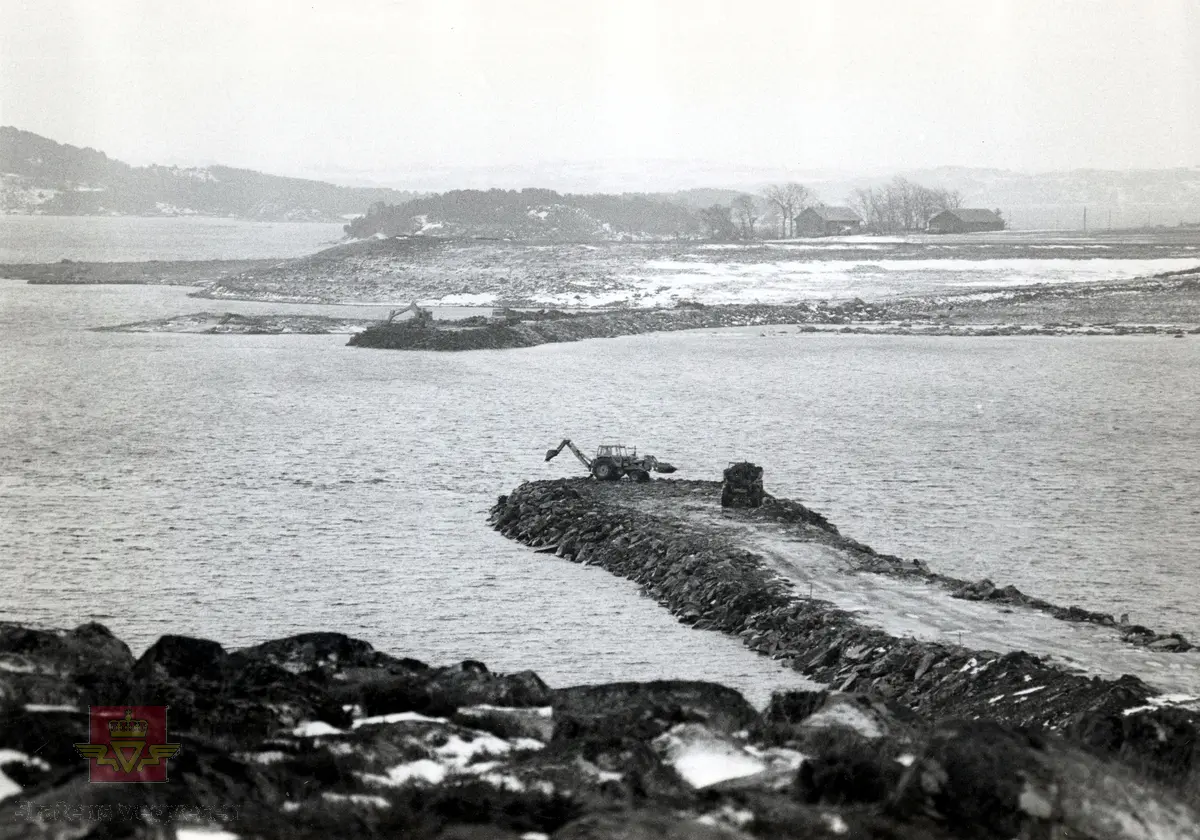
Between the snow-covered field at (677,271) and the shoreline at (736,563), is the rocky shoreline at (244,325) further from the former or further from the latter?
the shoreline at (736,563)

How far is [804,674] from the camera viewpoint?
46.0 feet

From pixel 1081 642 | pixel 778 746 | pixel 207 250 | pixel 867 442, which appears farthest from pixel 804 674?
pixel 207 250

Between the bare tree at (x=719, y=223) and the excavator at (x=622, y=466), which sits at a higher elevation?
the bare tree at (x=719, y=223)

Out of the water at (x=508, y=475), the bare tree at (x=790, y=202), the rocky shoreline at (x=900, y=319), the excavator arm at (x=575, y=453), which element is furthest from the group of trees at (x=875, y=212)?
the excavator arm at (x=575, y=453)

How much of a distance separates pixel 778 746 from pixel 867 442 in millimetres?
19518


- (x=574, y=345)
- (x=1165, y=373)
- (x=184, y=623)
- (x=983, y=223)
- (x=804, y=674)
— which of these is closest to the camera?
(x=804, y=674)

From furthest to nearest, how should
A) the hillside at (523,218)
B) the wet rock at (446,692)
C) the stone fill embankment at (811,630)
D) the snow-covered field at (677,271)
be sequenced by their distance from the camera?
1. the hillside at (523,218)
2. the snow-covered field at (677,271)
3. the stone fill embankment at (811,630)
4. the wet rock at (446,692)

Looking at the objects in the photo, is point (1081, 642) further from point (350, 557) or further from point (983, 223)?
point (983, 223)

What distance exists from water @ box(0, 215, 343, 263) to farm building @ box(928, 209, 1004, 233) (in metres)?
47.0

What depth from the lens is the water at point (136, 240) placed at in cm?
10644

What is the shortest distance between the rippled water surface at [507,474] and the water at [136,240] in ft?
207

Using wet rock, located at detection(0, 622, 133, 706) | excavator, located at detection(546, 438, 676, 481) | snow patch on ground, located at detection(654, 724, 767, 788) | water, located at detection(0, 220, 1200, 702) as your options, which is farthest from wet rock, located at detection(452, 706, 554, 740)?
excavator, located at detection(546, 438, 676, 481)

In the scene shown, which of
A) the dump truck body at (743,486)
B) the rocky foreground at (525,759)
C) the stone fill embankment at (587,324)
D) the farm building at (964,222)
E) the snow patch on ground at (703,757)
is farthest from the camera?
the farm building at (964,222)

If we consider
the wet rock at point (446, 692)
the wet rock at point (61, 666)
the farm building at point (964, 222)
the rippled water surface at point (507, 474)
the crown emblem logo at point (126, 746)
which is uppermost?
the farm building at point (964, 222)
